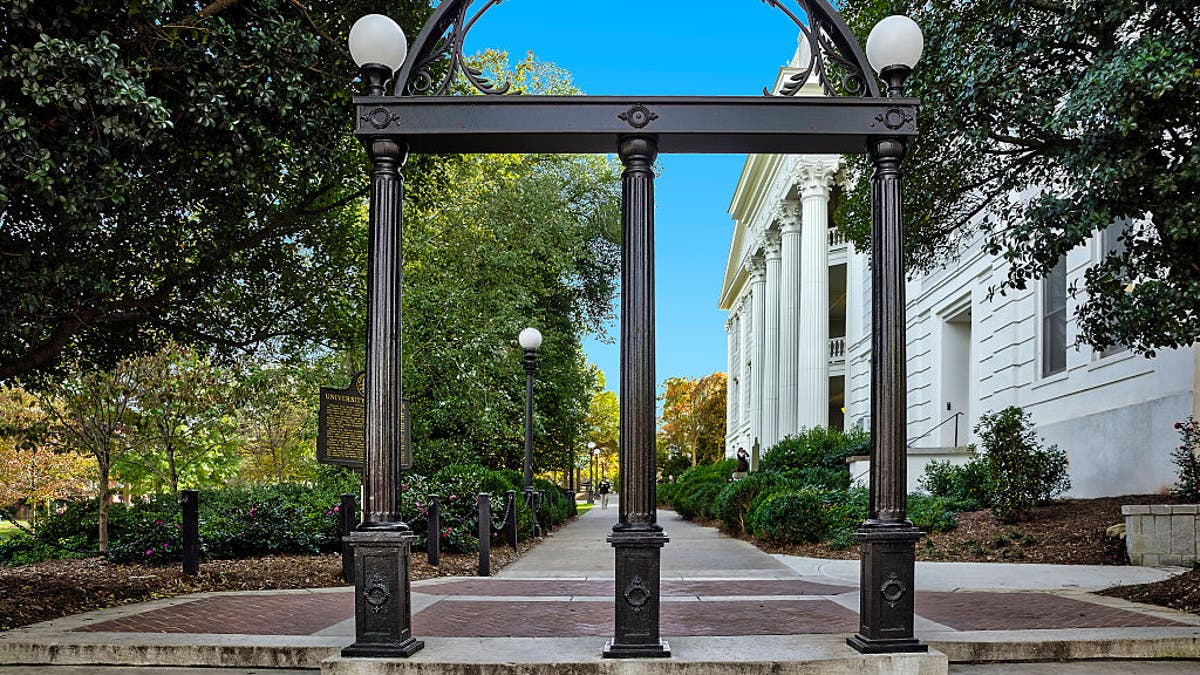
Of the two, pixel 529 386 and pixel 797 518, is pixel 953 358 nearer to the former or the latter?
pixel 797 518

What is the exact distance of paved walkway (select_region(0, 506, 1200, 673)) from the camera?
6516mm

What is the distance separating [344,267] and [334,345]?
1832 mm

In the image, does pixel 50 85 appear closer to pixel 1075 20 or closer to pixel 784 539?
pixel 1075 20

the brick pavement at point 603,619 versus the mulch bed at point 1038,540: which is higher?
the brick pavement at point 603,619

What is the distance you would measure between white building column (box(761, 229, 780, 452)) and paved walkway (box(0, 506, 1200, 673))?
22.9m

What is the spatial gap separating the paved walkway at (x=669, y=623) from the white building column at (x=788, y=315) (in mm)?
20886

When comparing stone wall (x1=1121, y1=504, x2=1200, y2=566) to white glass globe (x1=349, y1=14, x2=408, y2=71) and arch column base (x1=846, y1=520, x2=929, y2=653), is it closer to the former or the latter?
arch column base (x1=846, y1=520, x2=929, y2=653)

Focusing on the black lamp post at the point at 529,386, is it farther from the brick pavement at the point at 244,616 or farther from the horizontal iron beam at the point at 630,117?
the horizontal iron beam at the point at 630,117

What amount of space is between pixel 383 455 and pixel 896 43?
4.47 meters

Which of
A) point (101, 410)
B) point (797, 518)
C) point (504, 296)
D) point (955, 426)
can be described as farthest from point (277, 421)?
point (955, 426)

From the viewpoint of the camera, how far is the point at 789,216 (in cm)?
3572

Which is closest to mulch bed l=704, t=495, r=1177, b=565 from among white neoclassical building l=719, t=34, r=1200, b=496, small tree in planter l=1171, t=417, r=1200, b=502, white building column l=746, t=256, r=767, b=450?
small tree in planter l=1171, t=417, r=1200, b=502

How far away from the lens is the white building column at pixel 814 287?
3114 centimetres

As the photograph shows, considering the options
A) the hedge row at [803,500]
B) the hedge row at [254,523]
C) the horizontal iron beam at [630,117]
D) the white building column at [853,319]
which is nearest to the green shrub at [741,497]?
the hedge row at [803,500]
